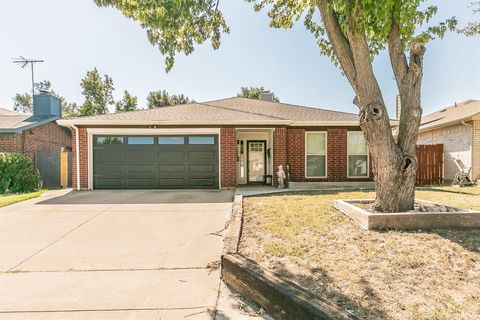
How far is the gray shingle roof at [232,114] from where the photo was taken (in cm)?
1038

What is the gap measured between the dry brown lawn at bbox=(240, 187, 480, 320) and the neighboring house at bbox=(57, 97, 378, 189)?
5756 mm

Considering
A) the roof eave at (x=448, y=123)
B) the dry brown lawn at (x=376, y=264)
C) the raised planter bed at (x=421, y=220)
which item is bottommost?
the dry brown lawn at (x=376, y=264)

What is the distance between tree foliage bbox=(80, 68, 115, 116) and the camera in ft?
98.5

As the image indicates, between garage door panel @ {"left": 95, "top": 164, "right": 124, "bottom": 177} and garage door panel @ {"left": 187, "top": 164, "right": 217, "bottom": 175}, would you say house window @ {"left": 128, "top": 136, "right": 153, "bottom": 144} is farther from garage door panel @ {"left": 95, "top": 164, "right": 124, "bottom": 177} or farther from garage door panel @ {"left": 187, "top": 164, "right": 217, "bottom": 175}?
garage door panel @ {"left": 187, "top": 164, "right": 217, "bottom": 175}

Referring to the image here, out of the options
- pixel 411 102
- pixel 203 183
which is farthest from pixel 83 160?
pixel 411 102

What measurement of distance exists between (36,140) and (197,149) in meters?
10.5

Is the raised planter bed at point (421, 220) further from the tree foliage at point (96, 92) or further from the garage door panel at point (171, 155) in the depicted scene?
the tree foliage at point (96, 92)

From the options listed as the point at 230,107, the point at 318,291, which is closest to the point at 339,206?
the point at 318,291

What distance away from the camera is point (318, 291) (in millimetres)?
2557

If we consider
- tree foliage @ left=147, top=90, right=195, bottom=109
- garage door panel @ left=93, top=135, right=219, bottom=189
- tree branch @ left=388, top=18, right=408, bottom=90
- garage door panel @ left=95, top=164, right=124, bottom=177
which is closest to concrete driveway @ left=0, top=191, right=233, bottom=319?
garage door panel @ left=93, top=135, right=219, bottom=189

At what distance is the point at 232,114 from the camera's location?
11.0 metres

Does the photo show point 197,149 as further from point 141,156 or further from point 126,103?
point 126,103

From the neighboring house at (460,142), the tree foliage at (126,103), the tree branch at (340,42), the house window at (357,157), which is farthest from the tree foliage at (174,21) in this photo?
the tree foliage at (126,103)

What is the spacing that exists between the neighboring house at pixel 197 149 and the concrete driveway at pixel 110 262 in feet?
12.2
